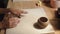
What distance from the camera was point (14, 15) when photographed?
1.11 metres

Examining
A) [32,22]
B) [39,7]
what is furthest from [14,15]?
[39,7]

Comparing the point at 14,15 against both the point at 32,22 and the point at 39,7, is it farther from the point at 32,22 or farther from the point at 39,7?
the point at 39,7

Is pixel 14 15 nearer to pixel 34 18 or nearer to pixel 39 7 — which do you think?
pixel 34 18

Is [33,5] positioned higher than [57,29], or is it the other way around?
[33,5]

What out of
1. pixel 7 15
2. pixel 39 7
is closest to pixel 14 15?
pixel 7 15

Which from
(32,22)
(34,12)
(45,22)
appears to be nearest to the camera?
(45,22)

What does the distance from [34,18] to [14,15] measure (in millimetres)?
167

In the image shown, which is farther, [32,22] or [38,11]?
[38,11]

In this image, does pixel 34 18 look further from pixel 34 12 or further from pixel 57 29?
pixel 57 29

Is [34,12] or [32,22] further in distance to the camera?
[34,12]

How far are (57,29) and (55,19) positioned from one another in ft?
0.40

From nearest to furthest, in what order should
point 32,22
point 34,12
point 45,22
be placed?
point 45,22, point 32,22, point 34,12

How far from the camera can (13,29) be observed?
1.00 metres

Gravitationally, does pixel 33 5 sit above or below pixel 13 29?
above
